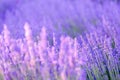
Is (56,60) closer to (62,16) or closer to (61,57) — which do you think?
(61,57)

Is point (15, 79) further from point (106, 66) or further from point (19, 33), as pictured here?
point (19, 33)

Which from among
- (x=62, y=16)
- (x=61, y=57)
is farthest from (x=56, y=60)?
(x=62, y=16)

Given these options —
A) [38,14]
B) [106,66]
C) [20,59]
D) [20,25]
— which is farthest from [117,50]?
[38,14]

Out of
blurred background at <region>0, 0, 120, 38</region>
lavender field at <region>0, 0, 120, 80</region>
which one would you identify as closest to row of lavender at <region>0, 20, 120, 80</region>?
lavender field at <region>0, 0, 120, 80</region>

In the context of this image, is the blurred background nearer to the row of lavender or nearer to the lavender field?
the lavender field

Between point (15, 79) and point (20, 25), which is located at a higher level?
point (20, 25)

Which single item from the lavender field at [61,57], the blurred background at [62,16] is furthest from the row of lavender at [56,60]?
the blurred background at [62,16]

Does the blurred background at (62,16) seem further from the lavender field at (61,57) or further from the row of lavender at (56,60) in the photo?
the row of lavender at (56,60)
